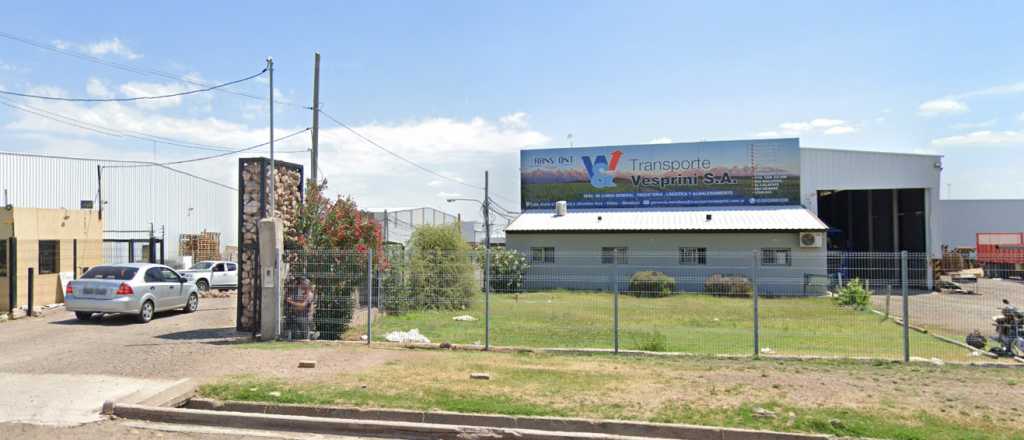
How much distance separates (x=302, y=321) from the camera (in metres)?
14.0

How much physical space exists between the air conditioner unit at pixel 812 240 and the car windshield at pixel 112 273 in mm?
27137

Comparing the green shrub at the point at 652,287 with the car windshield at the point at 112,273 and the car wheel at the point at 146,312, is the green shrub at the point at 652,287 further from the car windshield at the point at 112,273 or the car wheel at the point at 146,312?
the car windshield at the point at 112,273

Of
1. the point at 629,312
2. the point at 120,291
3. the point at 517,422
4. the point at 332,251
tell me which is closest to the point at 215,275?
the point at 120,291

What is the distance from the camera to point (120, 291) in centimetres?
1636

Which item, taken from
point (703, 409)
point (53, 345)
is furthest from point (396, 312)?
point (703, 409)

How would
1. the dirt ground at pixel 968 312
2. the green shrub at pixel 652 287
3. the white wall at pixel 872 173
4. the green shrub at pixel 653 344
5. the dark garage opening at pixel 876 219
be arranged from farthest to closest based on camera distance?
1. the dark garage opening at pixel 876 219
2. the white wall at pixel 872 173
3. the green shrub at pixel 652 287
4. the dirt ground at pixel 968 312
5. the green shrub at pixel 653 344

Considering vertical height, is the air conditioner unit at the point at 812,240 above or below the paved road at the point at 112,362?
above

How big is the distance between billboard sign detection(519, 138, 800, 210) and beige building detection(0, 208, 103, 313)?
23.2 m

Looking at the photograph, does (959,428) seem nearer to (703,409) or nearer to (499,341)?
(703,409)

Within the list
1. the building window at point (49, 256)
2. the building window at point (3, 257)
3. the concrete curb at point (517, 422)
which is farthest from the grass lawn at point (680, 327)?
the building window at point (49, 256)

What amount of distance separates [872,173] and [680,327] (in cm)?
2517

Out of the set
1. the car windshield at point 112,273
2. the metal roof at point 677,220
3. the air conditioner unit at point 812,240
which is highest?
the metal roof at point 677,220

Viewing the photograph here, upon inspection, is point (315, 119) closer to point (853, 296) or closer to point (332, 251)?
point (332, 251)

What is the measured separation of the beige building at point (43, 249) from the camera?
740 inches
